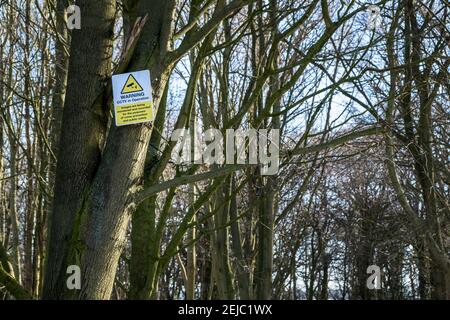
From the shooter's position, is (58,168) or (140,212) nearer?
(58,168)

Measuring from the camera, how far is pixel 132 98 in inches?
152

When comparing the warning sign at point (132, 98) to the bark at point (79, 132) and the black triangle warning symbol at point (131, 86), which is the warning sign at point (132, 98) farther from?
the bark at point (79, 132)

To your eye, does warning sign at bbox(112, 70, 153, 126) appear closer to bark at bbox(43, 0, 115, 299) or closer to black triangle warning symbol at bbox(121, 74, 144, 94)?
black triangle warning symbol at bbox(121, 74, 144, 94)

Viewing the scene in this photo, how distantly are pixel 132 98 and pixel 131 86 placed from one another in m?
0.07

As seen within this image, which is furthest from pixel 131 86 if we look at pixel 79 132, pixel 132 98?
pixel 79 132

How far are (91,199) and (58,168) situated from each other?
1.07ft

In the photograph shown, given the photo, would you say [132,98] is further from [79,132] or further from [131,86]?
[79,132]

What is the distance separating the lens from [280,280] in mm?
11398

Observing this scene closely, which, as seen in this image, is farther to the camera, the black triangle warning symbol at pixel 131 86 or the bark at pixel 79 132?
the black triangle warning symbol at pixel 131 86

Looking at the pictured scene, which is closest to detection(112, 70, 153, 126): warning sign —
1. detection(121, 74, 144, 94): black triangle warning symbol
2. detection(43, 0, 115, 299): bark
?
detection(121, 74, 144, 94): black triangle warning symbol

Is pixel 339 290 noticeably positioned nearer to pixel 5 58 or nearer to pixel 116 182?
pixel 5 58

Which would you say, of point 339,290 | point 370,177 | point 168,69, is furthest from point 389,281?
point 168,69

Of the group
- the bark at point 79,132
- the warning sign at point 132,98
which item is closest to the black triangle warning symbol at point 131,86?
the warning sign at point 132,98

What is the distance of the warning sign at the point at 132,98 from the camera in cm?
385
